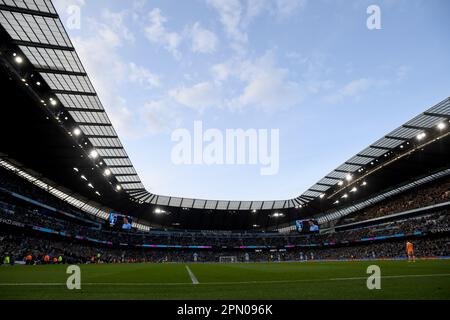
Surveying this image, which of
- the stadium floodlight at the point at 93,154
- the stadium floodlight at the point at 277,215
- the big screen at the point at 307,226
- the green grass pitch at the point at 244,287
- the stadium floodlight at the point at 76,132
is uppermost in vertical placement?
the stadium floodlight at the point at 76,132

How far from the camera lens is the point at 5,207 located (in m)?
34.2

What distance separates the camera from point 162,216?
3248 inches

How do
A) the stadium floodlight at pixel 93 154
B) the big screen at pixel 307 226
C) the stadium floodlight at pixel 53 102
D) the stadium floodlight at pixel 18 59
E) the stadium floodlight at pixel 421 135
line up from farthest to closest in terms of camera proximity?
1. the big screen at pixel 307 226
2. the stadium floodlight at pixel 93 154
3. the stadium floodlight at pixel 421 135
4. the stadium floodlight at pixel 53 102
5. the stadium floodlight at pixel 18 59

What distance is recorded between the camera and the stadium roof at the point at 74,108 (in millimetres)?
18500

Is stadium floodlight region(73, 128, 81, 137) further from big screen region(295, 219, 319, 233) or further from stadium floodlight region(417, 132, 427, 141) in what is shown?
big screen region(295, 219, 319, 233)

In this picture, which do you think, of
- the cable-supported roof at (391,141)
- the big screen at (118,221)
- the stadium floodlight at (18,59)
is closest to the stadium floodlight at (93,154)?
the stadium floodlight at (18,59)

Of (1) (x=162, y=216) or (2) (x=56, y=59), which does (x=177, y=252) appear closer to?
(1) (x=162, y=216)

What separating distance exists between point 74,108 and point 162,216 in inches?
2316

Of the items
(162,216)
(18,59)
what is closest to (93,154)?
(18,59)

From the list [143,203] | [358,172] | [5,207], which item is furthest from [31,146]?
[358,172]

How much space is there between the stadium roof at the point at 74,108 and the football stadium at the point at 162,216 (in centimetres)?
12

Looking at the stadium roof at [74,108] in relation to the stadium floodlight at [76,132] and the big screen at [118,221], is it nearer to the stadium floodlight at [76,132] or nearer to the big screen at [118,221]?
the stadium floodlight at [76,132]

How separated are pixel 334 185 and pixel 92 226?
182 ft
